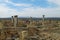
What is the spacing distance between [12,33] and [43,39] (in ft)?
8.49

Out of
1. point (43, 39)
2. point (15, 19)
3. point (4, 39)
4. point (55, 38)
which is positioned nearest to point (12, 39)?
point (4, 39)

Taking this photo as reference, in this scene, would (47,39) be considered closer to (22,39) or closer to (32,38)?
(32,38)

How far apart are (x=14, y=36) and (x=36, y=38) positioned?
1.73 meters

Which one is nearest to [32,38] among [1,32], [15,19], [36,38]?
[36,38]

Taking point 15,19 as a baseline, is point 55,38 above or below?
below

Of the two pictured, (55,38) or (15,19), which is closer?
(55,38)

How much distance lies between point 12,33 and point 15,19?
14.8 ft

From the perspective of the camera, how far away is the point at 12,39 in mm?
14070

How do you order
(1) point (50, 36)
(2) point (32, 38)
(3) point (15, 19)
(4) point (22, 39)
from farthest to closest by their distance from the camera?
(3) point (15, 19), (1) point (50, 36), (2) point (32, 38), (4) point (22, 39)

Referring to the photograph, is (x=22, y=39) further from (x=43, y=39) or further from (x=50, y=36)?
(x=50, y=36)

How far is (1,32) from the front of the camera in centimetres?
1466

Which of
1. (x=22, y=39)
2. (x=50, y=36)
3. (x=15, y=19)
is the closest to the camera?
(x=22, y=39)

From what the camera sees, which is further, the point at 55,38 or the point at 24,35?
the point at 55,38

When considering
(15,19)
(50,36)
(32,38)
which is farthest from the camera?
(15,19)
